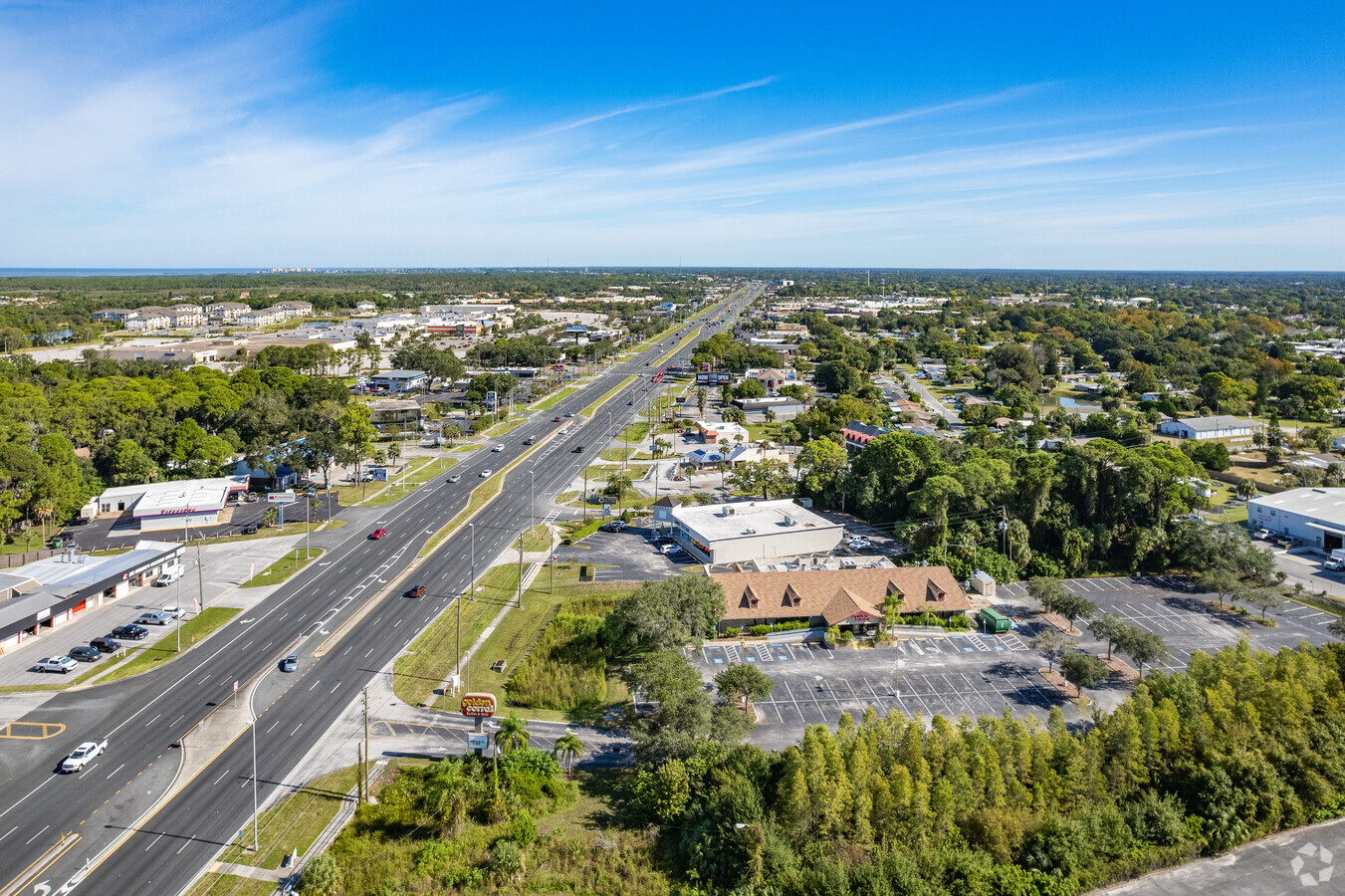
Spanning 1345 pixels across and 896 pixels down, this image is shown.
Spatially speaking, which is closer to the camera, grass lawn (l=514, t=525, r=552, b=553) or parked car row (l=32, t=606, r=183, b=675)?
parked car row (l=32, t=606, r=183, b=675)

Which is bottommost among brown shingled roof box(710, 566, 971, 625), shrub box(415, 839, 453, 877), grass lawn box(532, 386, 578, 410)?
shrub box(415, 839, 453, 877)

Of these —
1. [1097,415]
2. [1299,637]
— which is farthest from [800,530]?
[1097,415]

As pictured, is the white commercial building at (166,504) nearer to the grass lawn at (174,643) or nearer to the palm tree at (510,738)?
the grass lawn at (174,643)

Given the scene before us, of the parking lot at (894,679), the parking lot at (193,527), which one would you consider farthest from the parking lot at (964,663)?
the parking lot at (193,527)

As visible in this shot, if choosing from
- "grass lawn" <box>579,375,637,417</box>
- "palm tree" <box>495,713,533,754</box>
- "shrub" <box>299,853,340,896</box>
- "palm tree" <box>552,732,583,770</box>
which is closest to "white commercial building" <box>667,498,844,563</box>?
"palm tree" <box>552,732,583,770</box>

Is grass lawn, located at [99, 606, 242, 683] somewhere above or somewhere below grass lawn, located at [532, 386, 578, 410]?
below

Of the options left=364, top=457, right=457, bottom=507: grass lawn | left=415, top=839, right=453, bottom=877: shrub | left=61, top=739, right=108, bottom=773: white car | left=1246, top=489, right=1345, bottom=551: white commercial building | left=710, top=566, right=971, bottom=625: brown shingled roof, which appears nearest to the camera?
left=415, top=839, right=453, bottom=877: shrub

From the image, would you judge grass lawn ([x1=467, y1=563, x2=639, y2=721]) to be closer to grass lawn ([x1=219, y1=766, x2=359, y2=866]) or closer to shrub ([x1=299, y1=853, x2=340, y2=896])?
grass lawn ([x1=219, y1=766, x2=359, y2=866])

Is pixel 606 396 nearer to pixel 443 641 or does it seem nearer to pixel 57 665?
pixel 443 641
